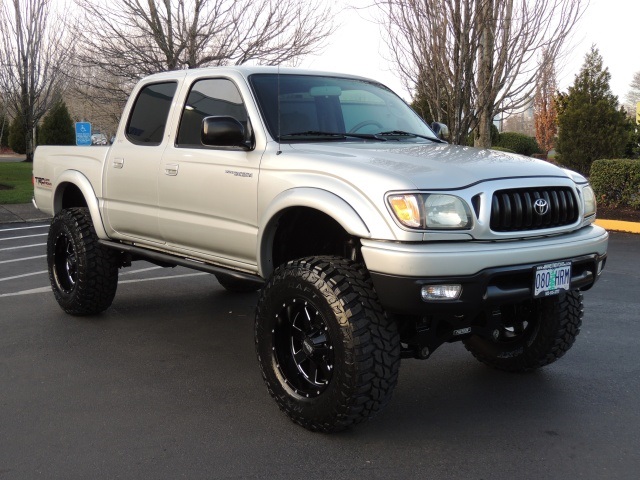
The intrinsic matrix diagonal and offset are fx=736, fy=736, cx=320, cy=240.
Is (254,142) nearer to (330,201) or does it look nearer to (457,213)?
(330,201)

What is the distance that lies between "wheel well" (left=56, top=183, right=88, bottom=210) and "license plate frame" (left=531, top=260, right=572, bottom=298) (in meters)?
4.32

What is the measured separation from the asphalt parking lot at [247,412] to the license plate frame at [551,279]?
76 centimetres

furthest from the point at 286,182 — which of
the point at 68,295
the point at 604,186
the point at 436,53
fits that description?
the point at 604,186

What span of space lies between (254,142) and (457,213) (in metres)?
1.49

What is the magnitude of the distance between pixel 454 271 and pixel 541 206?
718mm

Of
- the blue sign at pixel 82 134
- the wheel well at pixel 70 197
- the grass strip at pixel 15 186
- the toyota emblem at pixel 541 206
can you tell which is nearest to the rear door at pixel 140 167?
the wheel well at pixel 70 197

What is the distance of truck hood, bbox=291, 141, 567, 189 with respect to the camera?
3.71m

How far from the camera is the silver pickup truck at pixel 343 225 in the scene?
11.9 feet

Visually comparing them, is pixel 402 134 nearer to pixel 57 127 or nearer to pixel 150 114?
pixel 150 114

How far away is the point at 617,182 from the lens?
1327 cm

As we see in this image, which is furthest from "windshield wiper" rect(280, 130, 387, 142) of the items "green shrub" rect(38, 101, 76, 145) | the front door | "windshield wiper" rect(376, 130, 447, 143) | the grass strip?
"green shrub" rect(38, 101, 76, 145)

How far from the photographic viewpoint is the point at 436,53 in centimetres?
1119

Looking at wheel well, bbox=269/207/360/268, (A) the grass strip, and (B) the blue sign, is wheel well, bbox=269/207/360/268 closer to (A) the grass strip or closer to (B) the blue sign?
(A) the grass strip

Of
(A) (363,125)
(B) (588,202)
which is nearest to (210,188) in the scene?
(A) (363,125)
